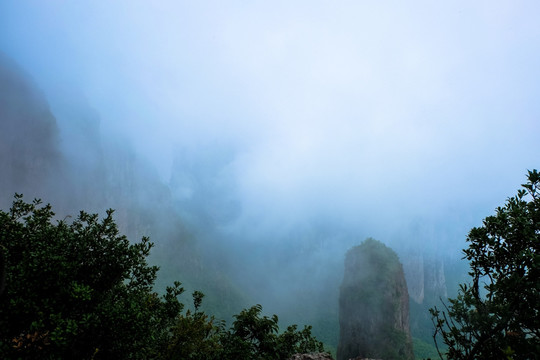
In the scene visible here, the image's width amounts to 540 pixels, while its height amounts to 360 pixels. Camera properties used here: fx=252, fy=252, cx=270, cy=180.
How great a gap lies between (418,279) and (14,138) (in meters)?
246

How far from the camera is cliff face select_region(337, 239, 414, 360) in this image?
7612cm

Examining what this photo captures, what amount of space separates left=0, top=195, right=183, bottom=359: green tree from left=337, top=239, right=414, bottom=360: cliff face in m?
82.6

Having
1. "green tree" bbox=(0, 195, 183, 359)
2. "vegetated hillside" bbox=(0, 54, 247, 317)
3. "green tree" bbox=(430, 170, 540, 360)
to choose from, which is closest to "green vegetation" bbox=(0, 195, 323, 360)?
"green tree" bbox=(0, 195, 183, 359)

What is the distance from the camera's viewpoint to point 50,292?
34.9 feet

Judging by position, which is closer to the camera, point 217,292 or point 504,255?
point 504,255

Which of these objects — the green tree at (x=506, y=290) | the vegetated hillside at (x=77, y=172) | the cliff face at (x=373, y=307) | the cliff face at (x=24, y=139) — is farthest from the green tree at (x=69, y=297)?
the cliff face at (x=24, y=139)

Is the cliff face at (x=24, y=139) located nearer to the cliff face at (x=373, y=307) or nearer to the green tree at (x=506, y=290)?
the green tree at (x=506, y=290)

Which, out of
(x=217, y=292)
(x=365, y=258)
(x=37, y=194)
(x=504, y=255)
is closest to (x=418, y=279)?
(x=365, y=258)

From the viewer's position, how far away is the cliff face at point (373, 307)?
76.1 metres

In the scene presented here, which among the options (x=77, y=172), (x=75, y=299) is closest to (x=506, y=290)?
(x=75, y=299)

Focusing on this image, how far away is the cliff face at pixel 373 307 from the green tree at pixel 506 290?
81174 millimetres

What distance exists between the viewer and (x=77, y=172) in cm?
13300

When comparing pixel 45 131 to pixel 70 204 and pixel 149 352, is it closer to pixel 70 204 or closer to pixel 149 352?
pixel 70 204

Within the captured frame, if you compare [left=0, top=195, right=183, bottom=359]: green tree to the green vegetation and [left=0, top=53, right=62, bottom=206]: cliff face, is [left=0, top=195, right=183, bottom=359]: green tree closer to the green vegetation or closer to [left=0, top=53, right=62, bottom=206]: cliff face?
the green vegetation
